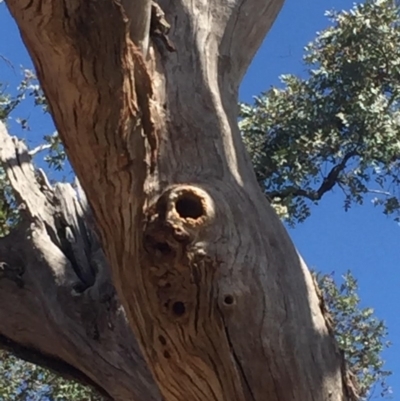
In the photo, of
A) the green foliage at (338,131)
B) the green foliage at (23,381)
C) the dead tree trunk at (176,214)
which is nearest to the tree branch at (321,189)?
the green foliage at (338,131)

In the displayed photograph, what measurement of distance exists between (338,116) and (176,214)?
484 cm

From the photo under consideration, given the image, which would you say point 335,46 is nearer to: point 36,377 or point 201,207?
point 36,377

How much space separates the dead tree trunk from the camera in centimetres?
265

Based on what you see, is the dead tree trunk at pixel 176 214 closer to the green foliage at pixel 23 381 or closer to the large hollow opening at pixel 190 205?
the large hollow opening at pixel 190 205

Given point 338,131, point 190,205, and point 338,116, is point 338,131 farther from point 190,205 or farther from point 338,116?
point 190,205

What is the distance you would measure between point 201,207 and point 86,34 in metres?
0.65

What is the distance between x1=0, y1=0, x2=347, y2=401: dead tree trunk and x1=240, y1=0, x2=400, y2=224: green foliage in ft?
13.9

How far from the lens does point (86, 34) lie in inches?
102

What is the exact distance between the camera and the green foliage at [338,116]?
7367 millimetres

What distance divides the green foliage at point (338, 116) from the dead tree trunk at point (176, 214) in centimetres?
423

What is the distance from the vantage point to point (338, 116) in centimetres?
732

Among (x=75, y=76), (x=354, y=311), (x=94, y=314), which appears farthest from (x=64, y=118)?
(x=354, y=311)

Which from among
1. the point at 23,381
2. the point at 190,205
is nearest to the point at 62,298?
the point at 190,205

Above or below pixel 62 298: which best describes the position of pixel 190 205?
below
